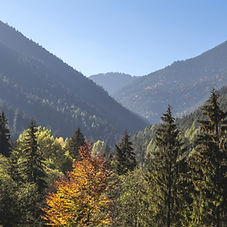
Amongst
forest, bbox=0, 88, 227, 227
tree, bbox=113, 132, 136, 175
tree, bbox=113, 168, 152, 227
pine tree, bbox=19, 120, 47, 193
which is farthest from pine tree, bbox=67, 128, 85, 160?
tree, bbox=113, 168, 152, 227

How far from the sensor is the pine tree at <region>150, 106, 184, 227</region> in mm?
29547

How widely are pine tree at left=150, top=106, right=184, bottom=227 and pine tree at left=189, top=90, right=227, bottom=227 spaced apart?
10.8 feet

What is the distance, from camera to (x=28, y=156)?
132ft

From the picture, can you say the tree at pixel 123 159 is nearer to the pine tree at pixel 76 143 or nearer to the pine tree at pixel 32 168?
the pine tree at pixel 76 143

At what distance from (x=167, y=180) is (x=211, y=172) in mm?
6943

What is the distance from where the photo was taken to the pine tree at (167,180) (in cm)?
2955

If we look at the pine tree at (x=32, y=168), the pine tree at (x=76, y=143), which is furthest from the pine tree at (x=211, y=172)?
the pine tree at (x=76, y=143)

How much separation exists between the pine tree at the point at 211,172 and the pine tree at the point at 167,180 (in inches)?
130

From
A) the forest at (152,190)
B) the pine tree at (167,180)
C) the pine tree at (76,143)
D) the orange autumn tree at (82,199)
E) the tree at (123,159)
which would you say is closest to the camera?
the orange autumn tree at (82,199)

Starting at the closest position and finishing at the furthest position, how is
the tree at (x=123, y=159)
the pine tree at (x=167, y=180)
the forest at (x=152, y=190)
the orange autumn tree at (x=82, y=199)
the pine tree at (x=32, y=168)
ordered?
the orange autumn tree at (x=82, y=199), the forest at (x=152, y=190), the pine tree at (x=167, y=180), the pine tree at (x=32, y=168), the tree at (x=123, y=159)

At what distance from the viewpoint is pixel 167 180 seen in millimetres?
29797

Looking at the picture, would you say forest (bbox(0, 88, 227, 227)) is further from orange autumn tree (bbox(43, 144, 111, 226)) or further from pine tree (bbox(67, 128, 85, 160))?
pine tree (bbox(67, 128, 85, 160))

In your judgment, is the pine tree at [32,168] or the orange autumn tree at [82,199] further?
the pine tree at [32,168]

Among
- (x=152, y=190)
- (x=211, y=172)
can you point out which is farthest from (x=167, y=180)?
(x=211, y=172)
